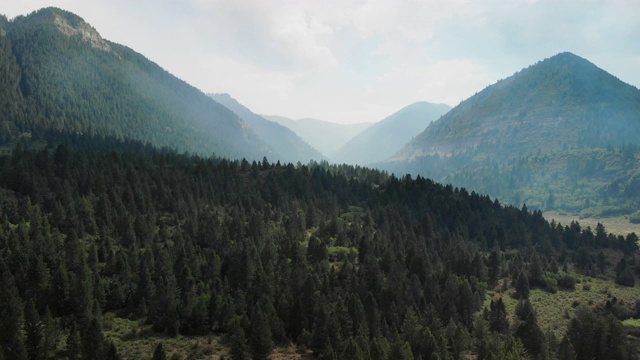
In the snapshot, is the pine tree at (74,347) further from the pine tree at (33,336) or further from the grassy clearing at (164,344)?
the grassy clearing at (164,344)

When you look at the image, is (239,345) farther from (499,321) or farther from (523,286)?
(523,286)

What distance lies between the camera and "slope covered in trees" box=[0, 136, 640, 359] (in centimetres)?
6956

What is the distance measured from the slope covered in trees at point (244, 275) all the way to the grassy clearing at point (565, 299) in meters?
4.09

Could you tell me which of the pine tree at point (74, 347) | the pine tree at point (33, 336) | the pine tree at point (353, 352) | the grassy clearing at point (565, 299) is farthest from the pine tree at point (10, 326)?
the grassy clearing at point (565, 299)

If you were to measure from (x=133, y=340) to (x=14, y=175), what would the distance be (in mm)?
93316

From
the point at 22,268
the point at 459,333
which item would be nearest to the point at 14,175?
the point at 22,268

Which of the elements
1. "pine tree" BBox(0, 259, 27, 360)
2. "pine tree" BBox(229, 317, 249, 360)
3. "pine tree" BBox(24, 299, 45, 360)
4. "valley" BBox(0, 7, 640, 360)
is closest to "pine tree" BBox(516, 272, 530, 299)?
"valley" BBox(0, 7, 640, 360)

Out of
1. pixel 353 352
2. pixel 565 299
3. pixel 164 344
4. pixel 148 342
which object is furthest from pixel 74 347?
pixel 565 299

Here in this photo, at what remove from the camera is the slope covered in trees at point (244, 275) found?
6956 cm

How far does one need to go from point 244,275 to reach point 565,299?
9267 cm

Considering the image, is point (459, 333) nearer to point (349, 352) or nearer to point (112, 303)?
point (349, 352)

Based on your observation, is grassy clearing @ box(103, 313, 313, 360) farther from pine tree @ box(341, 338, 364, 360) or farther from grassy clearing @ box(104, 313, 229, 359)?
pine tree @ box(341, 338, 364, 360)

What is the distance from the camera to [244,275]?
9394 cm

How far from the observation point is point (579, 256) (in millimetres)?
158625
